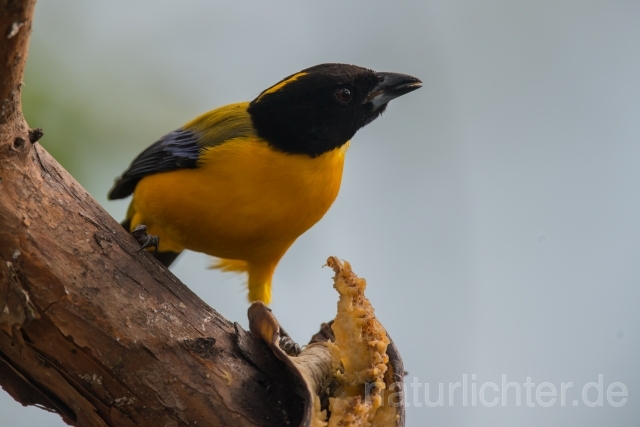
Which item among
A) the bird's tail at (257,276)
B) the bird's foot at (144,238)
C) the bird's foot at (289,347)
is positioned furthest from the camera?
the bird's tail at (257,276)

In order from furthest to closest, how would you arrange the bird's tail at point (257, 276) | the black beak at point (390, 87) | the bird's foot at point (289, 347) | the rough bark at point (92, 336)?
the bird's tail at point (257, 276)
the black beak at point (390, 87)
the bird's foot at point (289, 347)
the rough bark at point (92, 336)

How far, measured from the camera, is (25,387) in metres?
2.68

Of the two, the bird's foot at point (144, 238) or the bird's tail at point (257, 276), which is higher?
the bird's tail at point (257, 276)

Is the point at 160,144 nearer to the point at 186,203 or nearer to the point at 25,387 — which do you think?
the point at 186,203

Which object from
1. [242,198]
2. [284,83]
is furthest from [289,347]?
[284,83]

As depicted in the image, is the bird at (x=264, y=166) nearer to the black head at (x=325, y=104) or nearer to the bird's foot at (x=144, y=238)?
the black head at (x=325, y=104)

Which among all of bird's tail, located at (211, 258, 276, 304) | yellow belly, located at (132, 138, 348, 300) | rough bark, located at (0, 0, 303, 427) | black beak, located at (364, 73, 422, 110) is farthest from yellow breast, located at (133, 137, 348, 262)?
rough bark, located at (0, 0, 303, 427)

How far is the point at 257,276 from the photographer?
14.8 feet

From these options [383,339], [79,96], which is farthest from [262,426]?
[79,96]

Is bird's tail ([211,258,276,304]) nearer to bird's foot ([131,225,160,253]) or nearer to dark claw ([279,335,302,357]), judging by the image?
dark claw ([279,335,302,357])

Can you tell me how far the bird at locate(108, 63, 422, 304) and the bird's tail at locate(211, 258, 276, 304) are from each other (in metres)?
0.15

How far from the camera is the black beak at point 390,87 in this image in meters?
4.03

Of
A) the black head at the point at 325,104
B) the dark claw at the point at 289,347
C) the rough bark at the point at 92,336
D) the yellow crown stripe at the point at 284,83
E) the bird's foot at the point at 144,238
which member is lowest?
the rough bark at the point at 92,336

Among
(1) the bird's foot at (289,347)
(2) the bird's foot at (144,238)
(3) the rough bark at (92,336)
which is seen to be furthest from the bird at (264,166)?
(3) the rough bark at (92,336)
